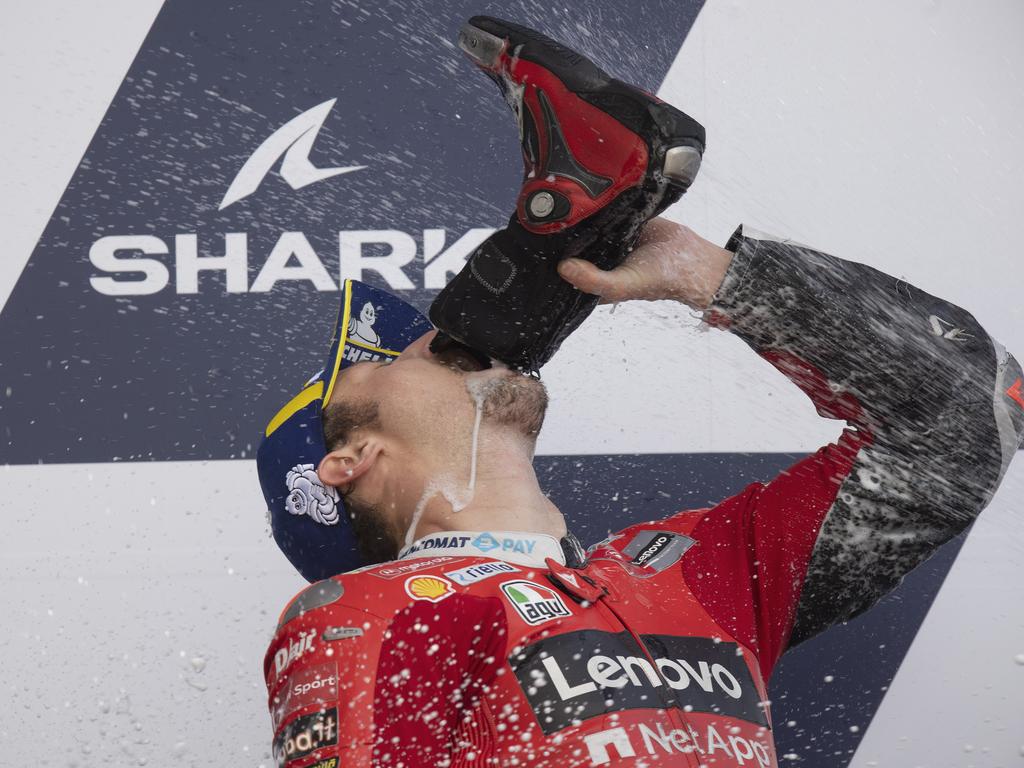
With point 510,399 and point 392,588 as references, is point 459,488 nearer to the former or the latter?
point 510,399

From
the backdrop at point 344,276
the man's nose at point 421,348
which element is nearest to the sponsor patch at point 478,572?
the man's nose at point 421,348

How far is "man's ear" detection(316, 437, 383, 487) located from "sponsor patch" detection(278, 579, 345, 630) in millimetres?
247

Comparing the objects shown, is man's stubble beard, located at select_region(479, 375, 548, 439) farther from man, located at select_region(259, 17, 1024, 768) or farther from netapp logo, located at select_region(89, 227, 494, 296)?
netapp logo, located at select_region(89, 227, 494, 296)

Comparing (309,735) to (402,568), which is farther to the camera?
(402,568)

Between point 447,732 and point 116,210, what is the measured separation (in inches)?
41.0

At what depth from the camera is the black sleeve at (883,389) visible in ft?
4.58

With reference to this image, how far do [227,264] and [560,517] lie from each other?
70cm

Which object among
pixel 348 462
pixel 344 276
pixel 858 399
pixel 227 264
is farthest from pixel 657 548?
pixel 227 264

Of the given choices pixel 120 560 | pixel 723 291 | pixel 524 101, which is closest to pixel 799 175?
pixel 723 291

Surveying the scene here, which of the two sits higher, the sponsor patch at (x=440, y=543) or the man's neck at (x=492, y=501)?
the man's neck at (x=492, y=501)

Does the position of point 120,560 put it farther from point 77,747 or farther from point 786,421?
point 786,421

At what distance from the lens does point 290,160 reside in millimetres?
1837

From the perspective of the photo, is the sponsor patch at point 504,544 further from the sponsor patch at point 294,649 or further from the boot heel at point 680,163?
the boot heel at point 680,163

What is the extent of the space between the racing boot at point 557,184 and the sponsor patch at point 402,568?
26 centimetres
